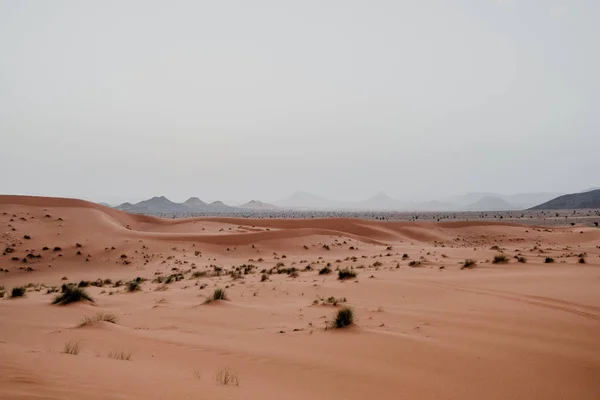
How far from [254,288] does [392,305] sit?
5831mm

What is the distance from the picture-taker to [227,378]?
5.44 meters

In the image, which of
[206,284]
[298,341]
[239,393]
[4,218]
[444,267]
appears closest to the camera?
[239,393]

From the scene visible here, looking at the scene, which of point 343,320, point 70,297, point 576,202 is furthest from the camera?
point 576,202

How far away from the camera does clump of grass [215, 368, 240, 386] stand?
533 centimetres

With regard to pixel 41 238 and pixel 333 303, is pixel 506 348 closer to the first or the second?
pixel 333 303

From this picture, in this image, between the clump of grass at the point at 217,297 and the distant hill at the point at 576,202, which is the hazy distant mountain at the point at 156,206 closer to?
the distant hill at the point at 576,202

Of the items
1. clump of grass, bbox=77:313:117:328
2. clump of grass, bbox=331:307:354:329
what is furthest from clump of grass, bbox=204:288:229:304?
clump of grass, bbox=331:307:354:329

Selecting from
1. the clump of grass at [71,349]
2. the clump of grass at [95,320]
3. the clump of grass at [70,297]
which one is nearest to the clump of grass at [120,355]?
the clump of grass at [71,349]

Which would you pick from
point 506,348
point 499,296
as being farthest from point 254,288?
point 506,348

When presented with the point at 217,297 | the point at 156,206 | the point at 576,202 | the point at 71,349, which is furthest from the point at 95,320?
the point at 156,206

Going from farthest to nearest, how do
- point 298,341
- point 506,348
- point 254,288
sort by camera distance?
point 254,288 < point 298,341 < point 506,348

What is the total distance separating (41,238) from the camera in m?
32.6

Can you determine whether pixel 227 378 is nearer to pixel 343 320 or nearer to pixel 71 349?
pixel 71 349

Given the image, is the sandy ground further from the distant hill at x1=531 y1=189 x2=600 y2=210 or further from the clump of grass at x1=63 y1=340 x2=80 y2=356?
the distant hill at x1=531 y1=189 x2=600 y2=210
